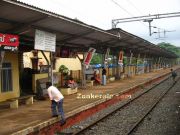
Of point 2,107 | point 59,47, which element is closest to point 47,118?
point 2,107

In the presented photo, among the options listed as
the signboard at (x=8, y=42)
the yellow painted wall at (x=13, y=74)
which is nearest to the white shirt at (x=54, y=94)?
the signboard at (x=8, y=42)

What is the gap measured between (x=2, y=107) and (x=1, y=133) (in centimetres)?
572

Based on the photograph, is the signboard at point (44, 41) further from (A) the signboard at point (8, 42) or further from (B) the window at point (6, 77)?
(B) the window at point (6, 77)

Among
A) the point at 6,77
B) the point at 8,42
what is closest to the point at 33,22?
the point at 8,42

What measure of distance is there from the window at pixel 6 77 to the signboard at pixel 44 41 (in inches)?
89.7

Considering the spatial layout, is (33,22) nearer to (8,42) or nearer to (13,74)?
(8,42)

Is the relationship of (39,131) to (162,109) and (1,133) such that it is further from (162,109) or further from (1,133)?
(162,109)

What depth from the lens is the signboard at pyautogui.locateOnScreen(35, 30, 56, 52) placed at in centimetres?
1552

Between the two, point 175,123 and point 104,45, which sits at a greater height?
point 104,45

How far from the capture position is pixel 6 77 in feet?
56.4

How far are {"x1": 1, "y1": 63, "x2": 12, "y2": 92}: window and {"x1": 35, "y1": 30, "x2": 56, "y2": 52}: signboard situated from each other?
228cm

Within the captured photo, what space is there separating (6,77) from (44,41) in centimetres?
272

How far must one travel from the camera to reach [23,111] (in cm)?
1502

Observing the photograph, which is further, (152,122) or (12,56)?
(12,56)
